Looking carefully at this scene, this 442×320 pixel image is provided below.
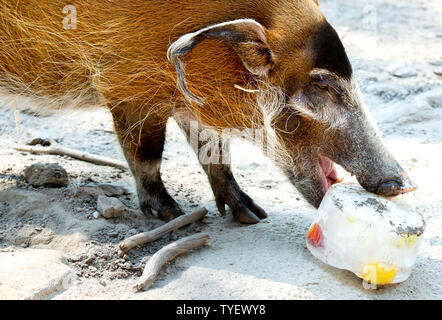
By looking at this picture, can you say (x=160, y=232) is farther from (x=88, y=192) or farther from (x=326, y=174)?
(x=326, y=174)

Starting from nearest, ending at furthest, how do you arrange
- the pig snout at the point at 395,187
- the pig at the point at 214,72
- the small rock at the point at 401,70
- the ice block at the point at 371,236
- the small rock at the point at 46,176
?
1. the ice block at the point at 371,236
2. the pig snout at the point at 395,187
3. the pig at the point at 214,72
4. the small rock at the point at 46,176
5. the small rock at the point at 401,70

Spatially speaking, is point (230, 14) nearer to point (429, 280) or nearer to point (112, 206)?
point (112, 206)

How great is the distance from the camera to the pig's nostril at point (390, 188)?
7.55 ft

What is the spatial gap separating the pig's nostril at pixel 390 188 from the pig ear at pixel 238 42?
703 mm

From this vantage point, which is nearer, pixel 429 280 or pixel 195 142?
pixel 429 280

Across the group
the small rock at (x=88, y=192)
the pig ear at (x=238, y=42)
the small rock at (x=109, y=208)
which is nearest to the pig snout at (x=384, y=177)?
the pig ear at (x=238, y=42)

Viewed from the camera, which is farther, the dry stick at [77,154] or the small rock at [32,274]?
the dry stick at [77,154]

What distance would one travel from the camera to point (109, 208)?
2.82m

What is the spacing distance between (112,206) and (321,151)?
1048mm

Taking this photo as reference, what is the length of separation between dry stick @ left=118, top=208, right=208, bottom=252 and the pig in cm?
44

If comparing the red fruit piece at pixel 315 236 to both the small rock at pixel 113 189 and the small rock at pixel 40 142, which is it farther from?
the small rock at pixel 40 142

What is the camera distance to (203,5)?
2.54 meters
